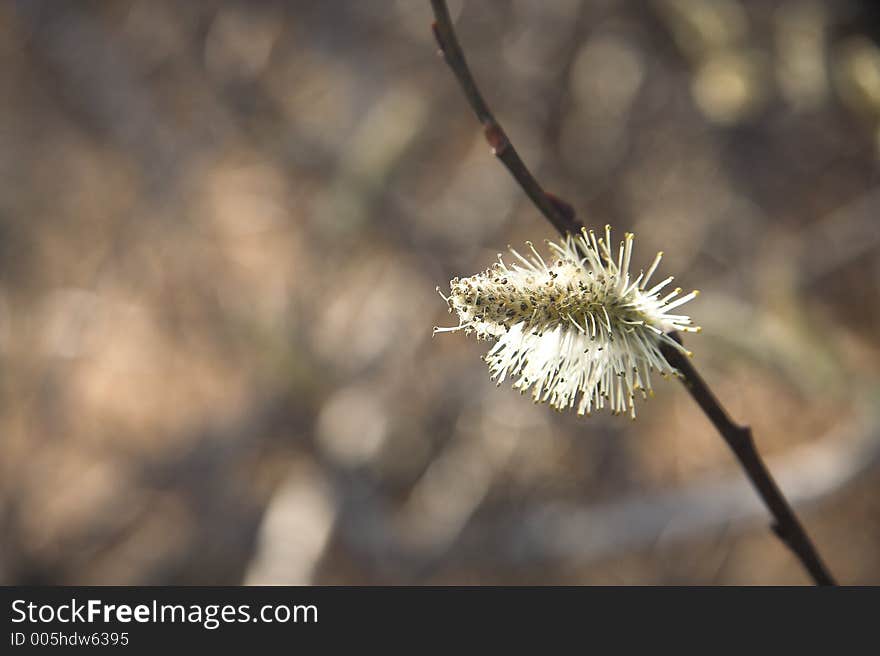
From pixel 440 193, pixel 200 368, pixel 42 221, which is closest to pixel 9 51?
pixel 42 221

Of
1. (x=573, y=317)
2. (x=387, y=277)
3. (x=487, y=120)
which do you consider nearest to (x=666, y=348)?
(x=573, y=317)

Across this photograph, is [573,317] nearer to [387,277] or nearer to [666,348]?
[666,348]

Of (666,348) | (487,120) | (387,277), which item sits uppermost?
(387,277)

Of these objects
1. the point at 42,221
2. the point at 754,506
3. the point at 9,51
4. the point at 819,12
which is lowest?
the point at 754,506

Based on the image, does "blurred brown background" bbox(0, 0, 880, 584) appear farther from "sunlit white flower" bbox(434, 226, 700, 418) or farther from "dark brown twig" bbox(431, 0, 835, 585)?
"sunlit white flower" bbox(434, 226, 700, 418)

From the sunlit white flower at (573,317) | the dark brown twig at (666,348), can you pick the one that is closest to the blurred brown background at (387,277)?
the dark brown twig at (666,348)

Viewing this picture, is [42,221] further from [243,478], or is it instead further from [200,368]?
[243,478]

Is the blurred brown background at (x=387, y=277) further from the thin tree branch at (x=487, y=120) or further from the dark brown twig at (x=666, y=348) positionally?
the thin tree branch at (x=487, y=120)
